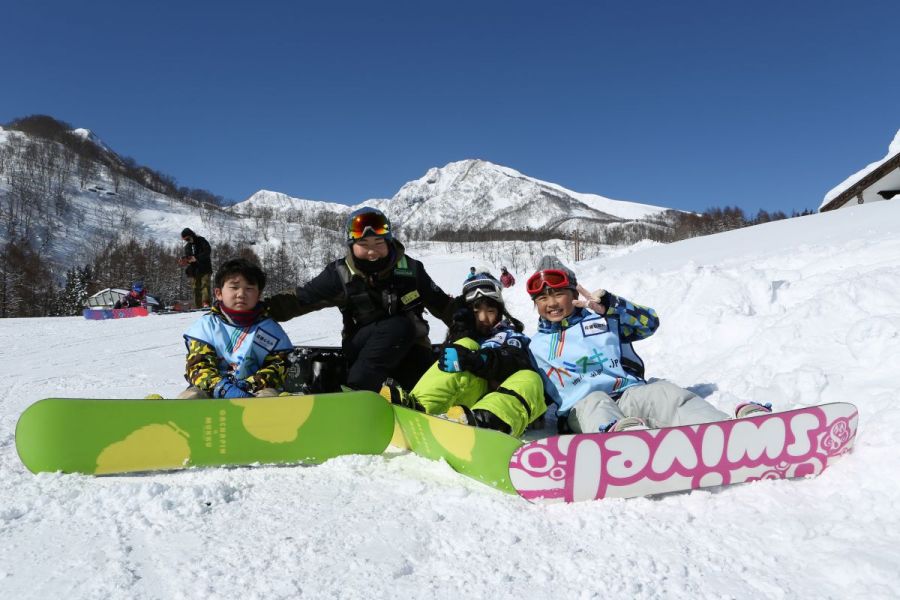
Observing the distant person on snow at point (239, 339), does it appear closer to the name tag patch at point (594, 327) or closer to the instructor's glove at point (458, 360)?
the instructor's glove at point (458, 360)

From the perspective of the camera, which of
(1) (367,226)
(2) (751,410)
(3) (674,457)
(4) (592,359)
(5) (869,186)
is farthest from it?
(5) (869,186)

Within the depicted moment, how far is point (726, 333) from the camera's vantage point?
4.26 meters

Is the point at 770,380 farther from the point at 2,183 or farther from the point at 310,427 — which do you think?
the point at 2,183

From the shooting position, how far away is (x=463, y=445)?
2.21 m

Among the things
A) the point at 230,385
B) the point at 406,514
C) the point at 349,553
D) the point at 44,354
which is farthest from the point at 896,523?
the point at 44,354

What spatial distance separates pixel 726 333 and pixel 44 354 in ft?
26.3

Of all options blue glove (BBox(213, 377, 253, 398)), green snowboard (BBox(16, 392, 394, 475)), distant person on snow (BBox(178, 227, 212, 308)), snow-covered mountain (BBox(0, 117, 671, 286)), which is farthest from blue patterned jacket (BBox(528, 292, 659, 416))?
snow-covered mountain (BBox(0, 117, 671, 286))

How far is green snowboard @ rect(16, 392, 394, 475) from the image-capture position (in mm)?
2188

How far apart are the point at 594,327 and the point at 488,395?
2.84ft

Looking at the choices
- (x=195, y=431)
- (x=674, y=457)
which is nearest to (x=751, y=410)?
(x=674, y=457)

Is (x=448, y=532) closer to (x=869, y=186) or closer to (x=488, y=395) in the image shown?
(x=488, y=395)

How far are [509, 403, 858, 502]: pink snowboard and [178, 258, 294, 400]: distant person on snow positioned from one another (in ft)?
5.33

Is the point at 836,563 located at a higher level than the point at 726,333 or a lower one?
lower

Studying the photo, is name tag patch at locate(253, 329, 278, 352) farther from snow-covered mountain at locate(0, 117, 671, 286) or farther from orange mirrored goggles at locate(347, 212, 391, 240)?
snow-covered mountain at locate(0, 117, 671, 286)
